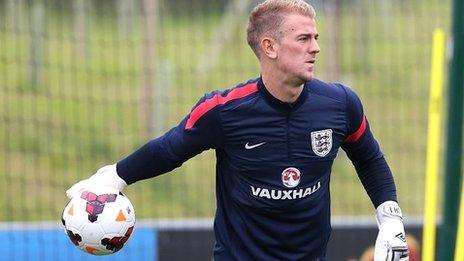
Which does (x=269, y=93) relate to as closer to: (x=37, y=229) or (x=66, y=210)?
(x=66, y=210)

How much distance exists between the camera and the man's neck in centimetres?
488

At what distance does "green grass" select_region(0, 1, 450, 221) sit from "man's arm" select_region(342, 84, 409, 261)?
16.4ft

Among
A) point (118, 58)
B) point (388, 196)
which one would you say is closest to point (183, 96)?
point (118, 58)

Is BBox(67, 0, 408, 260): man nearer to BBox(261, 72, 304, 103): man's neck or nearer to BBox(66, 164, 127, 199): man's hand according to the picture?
BBox(261, 72, 304, 103): man's neck

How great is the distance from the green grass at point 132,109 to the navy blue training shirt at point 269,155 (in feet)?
16.8

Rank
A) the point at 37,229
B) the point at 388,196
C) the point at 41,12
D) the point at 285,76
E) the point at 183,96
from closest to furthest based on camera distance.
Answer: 1. the point at 285,76
2. the point at 388,196
3. the point at 37,229
4. the point at 41,12
5. the point at 183,96

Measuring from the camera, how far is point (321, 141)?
495 cm

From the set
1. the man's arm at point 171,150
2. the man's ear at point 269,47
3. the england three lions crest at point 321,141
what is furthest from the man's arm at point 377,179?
the man's arm at point 171,150

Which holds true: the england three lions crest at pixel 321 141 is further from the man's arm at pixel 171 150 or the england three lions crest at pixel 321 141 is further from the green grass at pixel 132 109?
the green grass at pixel 132 109

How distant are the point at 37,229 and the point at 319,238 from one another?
3633mm

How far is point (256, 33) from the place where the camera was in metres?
4.96

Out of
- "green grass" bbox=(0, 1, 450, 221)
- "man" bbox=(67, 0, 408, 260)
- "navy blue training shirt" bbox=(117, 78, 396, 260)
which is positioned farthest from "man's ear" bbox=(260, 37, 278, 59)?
"green grass" bbox=(0, 1, 450, 221)

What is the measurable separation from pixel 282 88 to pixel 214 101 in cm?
29

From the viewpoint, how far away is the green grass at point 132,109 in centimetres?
1035
